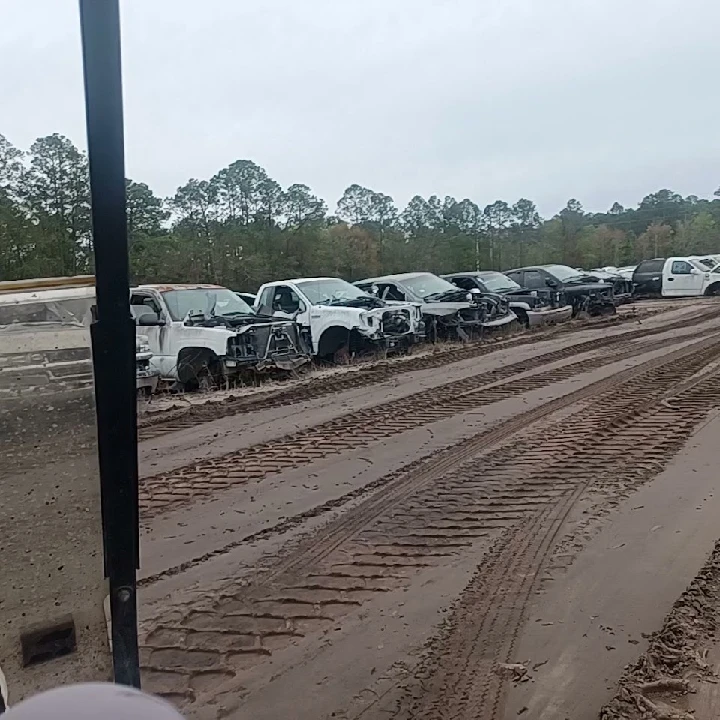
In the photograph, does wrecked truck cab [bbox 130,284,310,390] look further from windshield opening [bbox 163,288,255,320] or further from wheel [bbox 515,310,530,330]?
wheel [bbox 515,310,530,330]

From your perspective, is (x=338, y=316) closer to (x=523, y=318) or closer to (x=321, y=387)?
(x=321, y=387)

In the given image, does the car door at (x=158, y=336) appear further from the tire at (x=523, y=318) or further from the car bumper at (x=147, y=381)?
the tire at (x=523, y=318)

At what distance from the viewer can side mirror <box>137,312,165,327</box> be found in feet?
39.4

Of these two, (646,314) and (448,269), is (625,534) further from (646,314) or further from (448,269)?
(448,269)

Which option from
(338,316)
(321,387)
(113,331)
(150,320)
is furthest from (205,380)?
(113,331)

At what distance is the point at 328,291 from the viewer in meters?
15.2

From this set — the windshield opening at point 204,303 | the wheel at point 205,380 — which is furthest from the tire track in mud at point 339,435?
the windshield opening at point 204,303

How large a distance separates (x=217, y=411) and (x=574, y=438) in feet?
15.2

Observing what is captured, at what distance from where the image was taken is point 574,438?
762cm

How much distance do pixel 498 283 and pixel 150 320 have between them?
11.7m

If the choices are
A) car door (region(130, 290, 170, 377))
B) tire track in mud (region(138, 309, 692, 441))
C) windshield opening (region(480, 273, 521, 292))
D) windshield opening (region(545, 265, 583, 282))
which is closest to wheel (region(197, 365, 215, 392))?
car door (region(130, 290, 170, 377))

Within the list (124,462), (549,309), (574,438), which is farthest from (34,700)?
(549,309)

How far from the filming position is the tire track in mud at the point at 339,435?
6.42 m

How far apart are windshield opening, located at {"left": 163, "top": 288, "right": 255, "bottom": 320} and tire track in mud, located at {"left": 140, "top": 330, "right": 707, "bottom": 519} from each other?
161 inches
